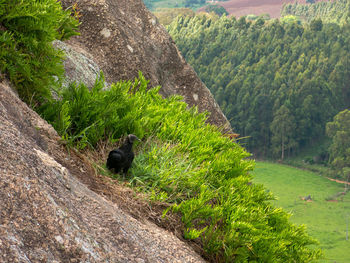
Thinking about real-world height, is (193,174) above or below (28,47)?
below

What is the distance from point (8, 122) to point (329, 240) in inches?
2464

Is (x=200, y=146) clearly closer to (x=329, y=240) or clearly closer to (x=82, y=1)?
(x=82, y=1)

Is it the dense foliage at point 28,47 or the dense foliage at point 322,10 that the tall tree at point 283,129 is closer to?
the dense foliage at point 322,10

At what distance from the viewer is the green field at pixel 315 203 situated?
59.5 metres

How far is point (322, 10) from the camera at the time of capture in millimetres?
157250

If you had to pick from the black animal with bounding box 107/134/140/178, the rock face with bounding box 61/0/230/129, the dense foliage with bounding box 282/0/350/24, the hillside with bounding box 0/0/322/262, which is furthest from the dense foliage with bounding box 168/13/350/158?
the black animal with bounding box 107/134/140/178

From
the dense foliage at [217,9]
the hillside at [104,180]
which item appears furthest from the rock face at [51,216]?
the dense foliage at [217,9]

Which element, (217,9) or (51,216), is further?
(217,9)

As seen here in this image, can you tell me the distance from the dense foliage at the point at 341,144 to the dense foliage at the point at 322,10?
57.7 metres

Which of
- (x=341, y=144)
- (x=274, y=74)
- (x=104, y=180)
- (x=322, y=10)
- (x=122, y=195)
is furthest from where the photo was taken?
(x=322, y=10)

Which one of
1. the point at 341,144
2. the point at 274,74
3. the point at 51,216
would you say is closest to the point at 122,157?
the point at 51,216

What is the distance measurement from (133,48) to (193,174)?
4186 millimetres

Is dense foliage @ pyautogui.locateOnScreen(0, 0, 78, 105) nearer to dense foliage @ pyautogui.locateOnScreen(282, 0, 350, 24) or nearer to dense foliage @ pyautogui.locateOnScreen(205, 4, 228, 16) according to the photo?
dense foliage @ pyautogui.locateOnScreen(282, 0, 350, 24)

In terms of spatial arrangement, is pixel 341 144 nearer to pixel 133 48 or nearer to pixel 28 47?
pixel 133 48
